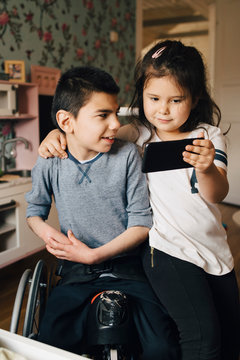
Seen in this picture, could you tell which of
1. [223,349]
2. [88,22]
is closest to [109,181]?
[223,349]

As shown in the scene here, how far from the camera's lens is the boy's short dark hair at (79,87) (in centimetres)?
108

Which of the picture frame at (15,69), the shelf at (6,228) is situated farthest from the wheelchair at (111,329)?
the picture frame at (15,69)

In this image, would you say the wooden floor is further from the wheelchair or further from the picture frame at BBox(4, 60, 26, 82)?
the picture frame at BBox(4, 60, 26, 82)

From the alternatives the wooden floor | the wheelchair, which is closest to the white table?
the wheelchair

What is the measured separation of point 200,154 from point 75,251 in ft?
1.39

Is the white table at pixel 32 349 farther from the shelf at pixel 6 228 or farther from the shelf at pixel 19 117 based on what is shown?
the shelf at pixel 19 117

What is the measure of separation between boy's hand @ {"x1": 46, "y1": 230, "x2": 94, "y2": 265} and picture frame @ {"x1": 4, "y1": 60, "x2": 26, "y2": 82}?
6.93 ft

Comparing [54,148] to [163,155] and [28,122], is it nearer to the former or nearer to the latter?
[163,155]

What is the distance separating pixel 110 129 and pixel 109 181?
0.51ft

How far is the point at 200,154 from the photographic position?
0.90 m

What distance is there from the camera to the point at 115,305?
93 cm

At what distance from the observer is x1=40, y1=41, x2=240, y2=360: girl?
1.00 m

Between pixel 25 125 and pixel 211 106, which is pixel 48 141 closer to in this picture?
pixel 211 106

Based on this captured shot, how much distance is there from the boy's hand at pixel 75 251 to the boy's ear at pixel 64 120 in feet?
1.05
